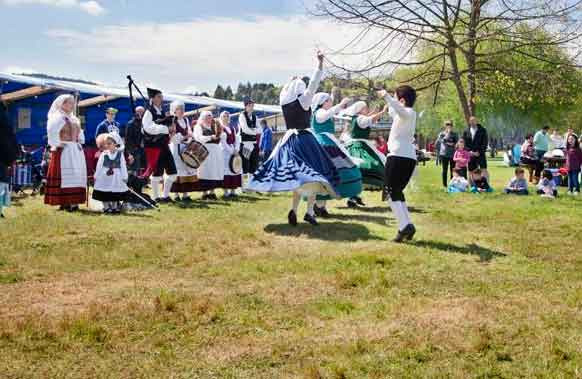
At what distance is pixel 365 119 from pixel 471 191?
20.9 feet

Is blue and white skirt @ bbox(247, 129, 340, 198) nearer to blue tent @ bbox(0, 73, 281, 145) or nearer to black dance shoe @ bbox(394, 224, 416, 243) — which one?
black dance shoe @ bbox(394, 224, 416, 243)

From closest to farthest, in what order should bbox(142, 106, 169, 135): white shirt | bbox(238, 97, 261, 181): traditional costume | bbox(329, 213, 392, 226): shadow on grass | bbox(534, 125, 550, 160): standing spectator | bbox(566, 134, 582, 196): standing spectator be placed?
bbox(329, 213, 392, 226): shadow on grass
bbox(142, 106, 169, 135): white shirt
bbox(566, 134, 582, 196): standing spectator
bbox(238, 97, 261, 181): traditional costume
bbox(534, 125, 550, 160): standing spectator

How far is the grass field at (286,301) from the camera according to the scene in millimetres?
3695

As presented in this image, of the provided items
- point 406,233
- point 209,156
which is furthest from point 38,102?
point 406,233

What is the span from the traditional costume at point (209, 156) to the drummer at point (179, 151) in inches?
10.6

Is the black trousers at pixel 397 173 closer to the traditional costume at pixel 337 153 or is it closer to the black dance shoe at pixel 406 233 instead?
the black dance shoe at pixel 406 233

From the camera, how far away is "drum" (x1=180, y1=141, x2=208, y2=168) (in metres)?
12.0

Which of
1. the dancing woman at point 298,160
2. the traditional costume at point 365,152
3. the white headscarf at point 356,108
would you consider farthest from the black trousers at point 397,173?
the white headscarf at point 356,108

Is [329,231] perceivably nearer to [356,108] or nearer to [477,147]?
[356,108]

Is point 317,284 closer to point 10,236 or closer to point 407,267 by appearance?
point 407,267

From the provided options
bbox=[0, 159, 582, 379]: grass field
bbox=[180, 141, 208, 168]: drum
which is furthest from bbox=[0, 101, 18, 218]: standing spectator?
bbox=[180, 141, 208, 168]: drum

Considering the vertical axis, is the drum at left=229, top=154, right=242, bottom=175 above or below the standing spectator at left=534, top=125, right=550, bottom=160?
below

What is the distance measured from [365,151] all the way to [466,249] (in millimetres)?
3986

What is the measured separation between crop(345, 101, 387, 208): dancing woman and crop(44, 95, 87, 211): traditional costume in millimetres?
4388
